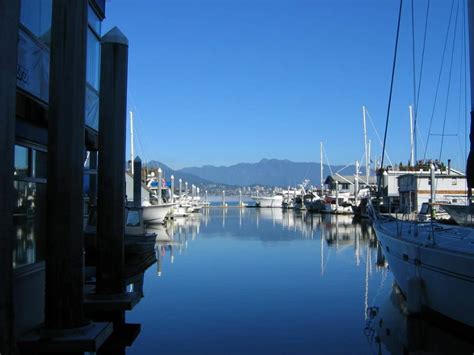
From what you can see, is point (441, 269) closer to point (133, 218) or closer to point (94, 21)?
point (94, 21)

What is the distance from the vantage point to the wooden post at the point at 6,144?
6.48m

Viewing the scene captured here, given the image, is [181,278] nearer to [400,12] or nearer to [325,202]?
[400,12]

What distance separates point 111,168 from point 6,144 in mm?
5122

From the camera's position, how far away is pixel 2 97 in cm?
647

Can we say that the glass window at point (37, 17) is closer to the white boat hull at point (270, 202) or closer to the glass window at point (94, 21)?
the glass window at point (94, 21)

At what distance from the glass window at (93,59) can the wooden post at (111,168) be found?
5.50 feet

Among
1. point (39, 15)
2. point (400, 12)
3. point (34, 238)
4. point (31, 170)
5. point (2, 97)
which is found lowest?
point (34, 238)

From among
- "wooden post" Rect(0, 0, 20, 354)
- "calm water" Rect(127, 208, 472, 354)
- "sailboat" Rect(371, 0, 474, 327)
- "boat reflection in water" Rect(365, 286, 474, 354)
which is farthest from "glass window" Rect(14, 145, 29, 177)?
"sailboat" Rect(371, 0, 474, 327)

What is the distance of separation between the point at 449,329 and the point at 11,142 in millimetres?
8477

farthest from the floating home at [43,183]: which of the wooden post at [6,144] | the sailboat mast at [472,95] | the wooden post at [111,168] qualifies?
the sailboat mast at [472,95]

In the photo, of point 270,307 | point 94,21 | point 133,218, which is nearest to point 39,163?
point 94,21

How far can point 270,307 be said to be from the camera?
14.0 metres

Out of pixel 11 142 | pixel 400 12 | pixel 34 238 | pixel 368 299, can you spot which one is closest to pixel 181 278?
pixel 368 299

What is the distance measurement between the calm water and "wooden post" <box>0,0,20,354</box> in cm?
370
